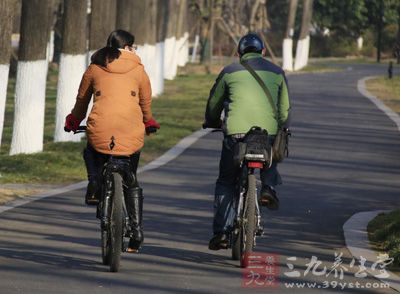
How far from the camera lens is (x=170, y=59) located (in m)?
60.8

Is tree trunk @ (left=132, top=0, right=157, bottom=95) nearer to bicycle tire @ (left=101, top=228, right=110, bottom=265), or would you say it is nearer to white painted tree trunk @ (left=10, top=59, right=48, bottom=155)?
white painted tree trunk @ (left=10, top=59, right=48, bottom=155)

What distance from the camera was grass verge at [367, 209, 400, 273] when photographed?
11960 mm

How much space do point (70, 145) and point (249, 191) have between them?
13.2m

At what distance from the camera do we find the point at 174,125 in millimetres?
30406

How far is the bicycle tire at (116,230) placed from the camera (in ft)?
35.7

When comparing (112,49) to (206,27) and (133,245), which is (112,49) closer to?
(133,245)

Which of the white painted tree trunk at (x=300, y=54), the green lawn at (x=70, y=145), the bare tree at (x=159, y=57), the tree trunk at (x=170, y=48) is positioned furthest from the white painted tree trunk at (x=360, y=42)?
the green lawn at (x=70, y=145)

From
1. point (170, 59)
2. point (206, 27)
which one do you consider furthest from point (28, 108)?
point (206, 27)

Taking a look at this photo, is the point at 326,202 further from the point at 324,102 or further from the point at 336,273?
the point at 324,102

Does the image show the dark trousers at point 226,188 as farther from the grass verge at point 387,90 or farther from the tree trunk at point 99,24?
the grass verge at point 387,90

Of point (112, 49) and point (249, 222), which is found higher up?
point (112, 49)

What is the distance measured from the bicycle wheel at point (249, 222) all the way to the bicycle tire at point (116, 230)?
3.08 ft

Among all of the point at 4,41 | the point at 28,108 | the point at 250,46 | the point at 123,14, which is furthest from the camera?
the point at 123,14

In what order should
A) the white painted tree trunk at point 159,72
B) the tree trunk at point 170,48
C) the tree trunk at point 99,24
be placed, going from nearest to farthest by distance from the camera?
1. the tree trunk at point 99,24
2. the white painted tree trunk at point 159,72
3. the tree trunk at point 170,48
